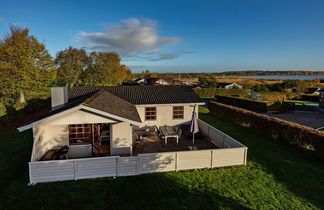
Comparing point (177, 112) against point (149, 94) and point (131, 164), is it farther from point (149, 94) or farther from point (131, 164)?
point (131, 164)

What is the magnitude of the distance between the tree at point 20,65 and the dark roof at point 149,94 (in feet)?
35.7

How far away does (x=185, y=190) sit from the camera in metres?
6.78

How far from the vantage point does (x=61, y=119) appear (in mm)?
8227

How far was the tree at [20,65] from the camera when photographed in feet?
63.3

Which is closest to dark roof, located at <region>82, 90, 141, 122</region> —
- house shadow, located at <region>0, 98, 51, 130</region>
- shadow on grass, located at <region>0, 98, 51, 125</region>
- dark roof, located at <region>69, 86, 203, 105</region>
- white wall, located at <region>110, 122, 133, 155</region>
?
white wall, located at <region>110, 122, 133, 155</region>

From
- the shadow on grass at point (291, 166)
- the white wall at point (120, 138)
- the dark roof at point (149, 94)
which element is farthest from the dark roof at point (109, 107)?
the shadow on grass at point (291, 166)

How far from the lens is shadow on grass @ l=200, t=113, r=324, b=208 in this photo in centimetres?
700

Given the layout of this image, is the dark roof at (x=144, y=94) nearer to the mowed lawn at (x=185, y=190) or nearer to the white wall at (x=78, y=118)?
the white wall at (x=78, y=118)

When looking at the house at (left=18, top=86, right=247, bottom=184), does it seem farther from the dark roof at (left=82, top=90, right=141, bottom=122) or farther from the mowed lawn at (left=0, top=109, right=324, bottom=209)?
the mowed lawn at (left=0, top=109, right=324, bottom=209)

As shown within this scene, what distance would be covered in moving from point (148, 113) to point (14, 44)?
62.2ft

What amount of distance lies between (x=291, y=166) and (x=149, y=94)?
10.8 m

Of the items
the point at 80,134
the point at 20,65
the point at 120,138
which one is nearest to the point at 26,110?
the point at 20,65

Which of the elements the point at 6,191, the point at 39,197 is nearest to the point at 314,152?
the point at 39,197

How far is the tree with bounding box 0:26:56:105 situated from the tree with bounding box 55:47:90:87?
14258 mm
